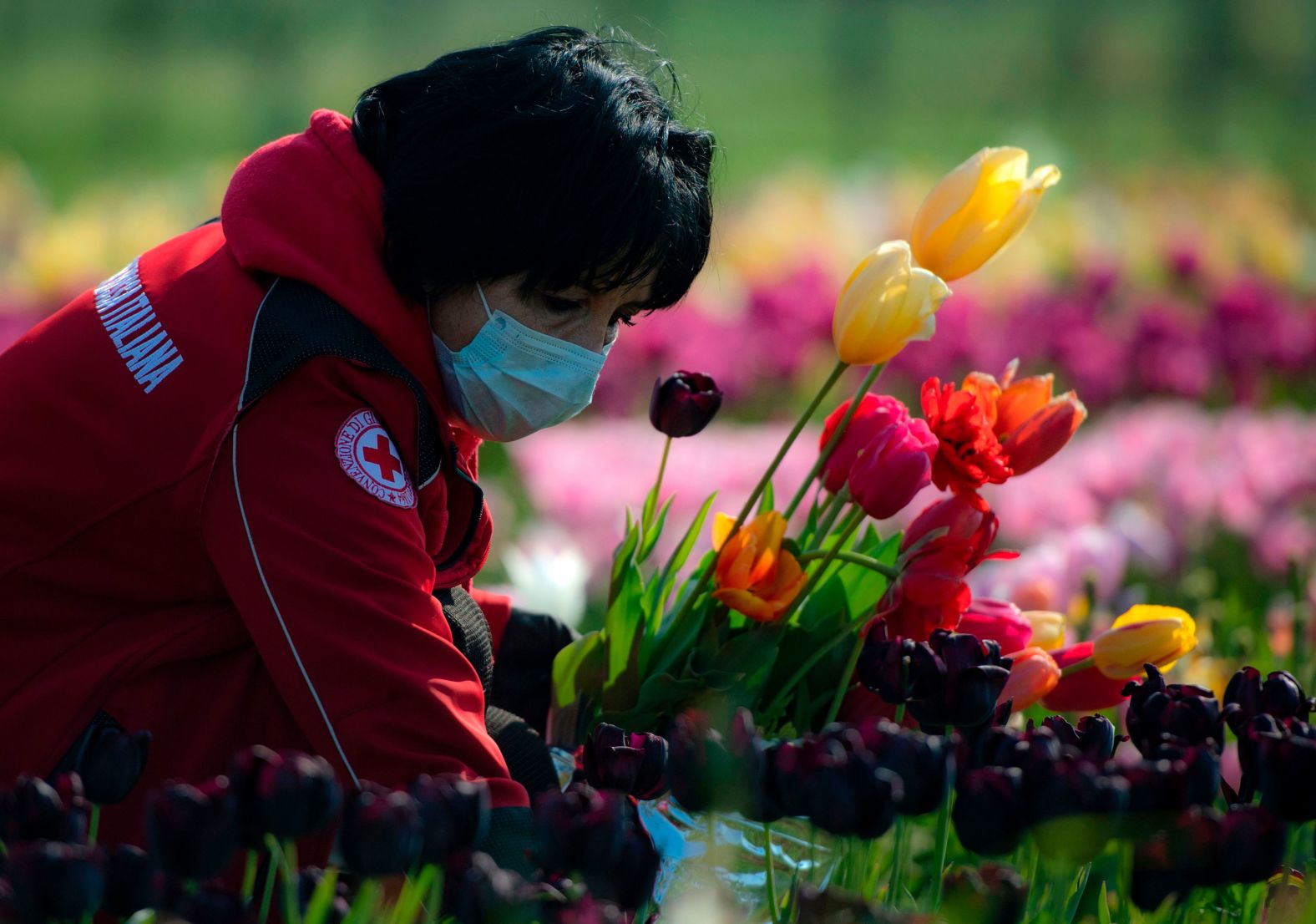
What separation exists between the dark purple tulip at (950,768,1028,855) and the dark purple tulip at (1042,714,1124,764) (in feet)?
0.70

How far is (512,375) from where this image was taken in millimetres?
1539

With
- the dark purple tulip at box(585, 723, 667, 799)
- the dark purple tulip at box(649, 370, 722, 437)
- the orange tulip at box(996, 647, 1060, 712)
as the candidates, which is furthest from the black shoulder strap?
the orange tulip at box(996, 647, 1060, 712)

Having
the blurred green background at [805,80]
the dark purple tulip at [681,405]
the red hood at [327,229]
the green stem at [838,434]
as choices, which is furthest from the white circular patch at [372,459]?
the blurred green background at [805,80]

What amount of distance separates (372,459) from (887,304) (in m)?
0.49

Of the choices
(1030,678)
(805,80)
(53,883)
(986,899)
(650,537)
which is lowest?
(53,883)

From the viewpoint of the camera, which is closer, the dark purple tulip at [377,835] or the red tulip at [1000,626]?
the dark purple tulip at [377,835]

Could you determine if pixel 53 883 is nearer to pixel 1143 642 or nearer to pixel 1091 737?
pixel 1091 737

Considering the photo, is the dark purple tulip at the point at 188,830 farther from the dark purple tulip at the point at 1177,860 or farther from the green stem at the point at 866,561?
the green stem at the point at 866,561

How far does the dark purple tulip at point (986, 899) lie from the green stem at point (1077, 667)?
615 mm

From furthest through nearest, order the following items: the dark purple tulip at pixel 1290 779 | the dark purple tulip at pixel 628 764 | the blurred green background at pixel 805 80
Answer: the blurred green background at pixel 805 80 < the dark purple tulip at pixel 628 764 < the dark purple tulip at pixel 1290 779

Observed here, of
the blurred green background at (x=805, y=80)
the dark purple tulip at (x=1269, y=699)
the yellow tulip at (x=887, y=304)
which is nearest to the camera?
the dark purple tulip at (x=1269, y=699)

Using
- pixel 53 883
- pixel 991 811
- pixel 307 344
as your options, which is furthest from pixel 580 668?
pixel 53 883

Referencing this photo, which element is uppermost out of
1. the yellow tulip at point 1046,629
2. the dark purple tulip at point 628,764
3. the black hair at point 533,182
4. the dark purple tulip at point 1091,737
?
the black hair at point 533,182

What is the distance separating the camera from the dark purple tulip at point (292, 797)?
892 mm
